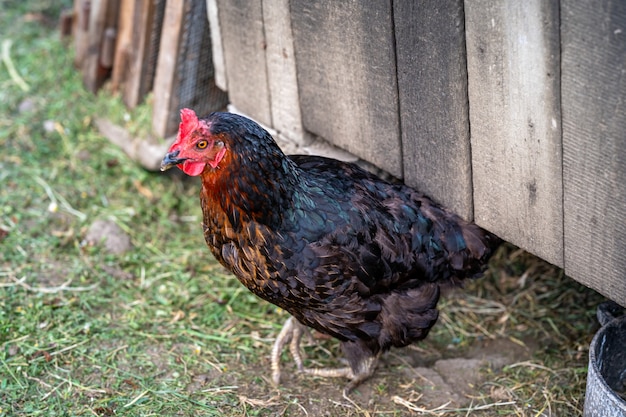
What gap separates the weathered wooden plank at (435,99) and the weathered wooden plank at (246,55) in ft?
3.32

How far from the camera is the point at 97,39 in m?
5.66

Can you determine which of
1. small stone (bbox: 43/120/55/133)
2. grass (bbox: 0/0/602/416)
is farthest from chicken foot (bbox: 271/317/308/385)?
small stone (bbox: 43/120/55/133)

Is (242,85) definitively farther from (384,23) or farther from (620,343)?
(620,343)

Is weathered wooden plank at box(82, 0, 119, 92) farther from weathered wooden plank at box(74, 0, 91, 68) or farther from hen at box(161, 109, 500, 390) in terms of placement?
hen at box(161, 109, 500, 390)

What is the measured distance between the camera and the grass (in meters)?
A: 3.60

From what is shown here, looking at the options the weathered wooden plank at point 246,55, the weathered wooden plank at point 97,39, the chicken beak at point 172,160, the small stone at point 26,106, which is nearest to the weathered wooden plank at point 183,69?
the weathered wooden plank at point 246,55

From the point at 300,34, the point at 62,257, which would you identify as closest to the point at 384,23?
the point at 300,34

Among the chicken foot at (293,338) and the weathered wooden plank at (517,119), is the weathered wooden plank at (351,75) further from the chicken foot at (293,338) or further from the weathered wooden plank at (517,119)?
the chicken foot at (293,338)

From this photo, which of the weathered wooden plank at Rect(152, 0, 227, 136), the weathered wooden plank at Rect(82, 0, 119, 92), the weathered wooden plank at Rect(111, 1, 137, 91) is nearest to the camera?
the weathered wooden plank at Rect(152, 0, 227, 136)

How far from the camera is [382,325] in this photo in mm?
3523

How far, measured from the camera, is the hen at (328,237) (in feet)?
10.3

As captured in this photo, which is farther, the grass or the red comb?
the grass

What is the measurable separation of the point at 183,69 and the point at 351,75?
158cm

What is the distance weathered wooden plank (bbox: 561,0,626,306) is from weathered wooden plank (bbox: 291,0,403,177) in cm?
89
